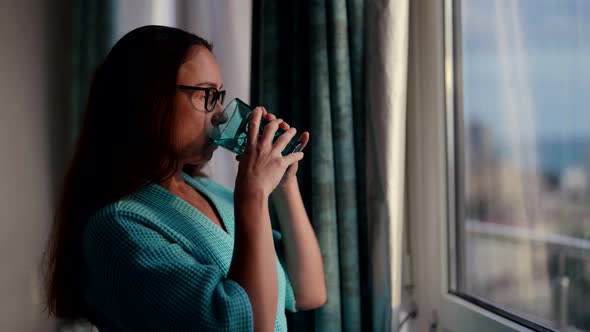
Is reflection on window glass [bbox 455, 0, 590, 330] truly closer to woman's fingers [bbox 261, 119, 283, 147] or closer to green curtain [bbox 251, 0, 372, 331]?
green curtain [bbox 251, 0, 372, 331]

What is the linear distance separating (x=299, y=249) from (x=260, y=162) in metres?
0.33

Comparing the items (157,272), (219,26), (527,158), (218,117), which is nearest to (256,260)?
(157,272)

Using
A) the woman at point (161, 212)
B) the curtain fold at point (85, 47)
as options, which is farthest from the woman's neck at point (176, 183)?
the curtain fold at point (85, 47)

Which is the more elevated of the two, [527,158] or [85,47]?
[85,47]

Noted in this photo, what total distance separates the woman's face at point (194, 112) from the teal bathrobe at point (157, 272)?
0.33ft

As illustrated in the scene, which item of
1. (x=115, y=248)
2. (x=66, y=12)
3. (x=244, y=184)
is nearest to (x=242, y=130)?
(x=244, y=184)

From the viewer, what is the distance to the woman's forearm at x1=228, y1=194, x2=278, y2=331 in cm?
74

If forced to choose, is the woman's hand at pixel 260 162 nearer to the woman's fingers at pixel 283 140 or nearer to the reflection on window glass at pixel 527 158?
the woman's fingers at pixel 283 140

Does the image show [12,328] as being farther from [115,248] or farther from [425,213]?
[425,213]

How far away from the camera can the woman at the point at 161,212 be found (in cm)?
71

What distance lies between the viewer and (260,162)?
814 millimetres

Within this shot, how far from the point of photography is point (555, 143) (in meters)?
1.00

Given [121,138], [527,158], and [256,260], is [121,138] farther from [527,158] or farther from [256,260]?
[527,158]

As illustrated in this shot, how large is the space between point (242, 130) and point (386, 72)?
0.41m
